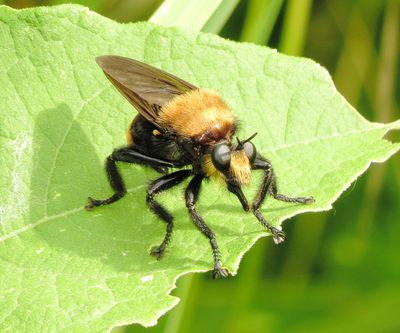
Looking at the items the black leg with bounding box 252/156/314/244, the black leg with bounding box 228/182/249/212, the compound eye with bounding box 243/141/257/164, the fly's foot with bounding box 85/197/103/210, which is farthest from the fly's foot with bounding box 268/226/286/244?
the fly's foot with bounding box 85/197/103/210

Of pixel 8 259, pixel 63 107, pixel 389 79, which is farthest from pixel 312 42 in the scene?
pixel 8 259

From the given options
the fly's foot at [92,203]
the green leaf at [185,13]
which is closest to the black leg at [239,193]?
the fly's foot at [92,203]

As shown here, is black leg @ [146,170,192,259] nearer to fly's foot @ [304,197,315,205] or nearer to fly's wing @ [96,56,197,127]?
fly's wing @ [96,56,197,127]

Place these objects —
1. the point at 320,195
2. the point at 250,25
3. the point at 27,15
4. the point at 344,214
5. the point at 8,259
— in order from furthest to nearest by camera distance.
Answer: the point at 344,214, the point at 250,25, the point at 27,15, the point at 320,195, the point at 8,259

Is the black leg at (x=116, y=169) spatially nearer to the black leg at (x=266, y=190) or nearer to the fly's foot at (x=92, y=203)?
the fly's foot at (x=92, y=203)

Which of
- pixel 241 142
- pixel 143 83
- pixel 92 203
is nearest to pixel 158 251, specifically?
pixel 92 203

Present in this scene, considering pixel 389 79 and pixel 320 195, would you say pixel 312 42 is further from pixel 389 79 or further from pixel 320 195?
pixel 320 195
